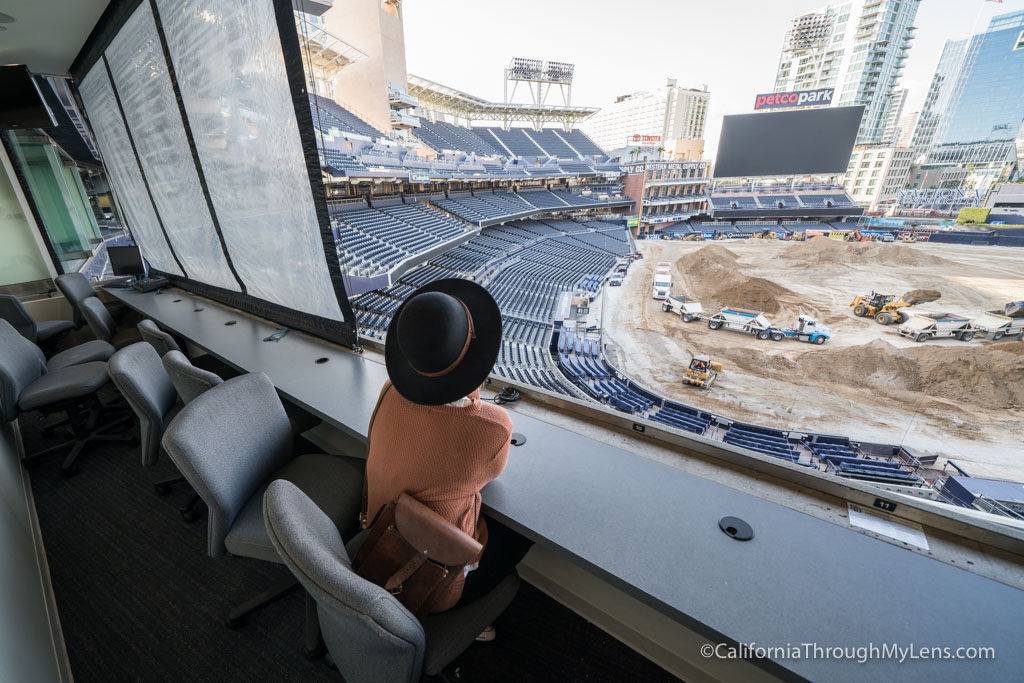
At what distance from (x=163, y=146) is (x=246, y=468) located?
2422 mm

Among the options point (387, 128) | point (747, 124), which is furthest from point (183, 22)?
point (747, 124)

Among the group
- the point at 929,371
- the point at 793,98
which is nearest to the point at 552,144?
the point at 793,98

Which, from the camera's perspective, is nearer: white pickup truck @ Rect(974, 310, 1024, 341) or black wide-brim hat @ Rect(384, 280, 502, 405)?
black wide-brim hat @ Rect(384, 280, 502, 405)

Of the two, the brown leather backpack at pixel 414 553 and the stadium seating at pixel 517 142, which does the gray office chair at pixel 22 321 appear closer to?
the brown leather backpack at pixel 414 553

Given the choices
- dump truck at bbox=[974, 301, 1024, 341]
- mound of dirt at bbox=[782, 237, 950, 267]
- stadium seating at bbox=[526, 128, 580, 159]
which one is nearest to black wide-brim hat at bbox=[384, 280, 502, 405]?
dump truck at bbox=[974, 301, 1024, 341]

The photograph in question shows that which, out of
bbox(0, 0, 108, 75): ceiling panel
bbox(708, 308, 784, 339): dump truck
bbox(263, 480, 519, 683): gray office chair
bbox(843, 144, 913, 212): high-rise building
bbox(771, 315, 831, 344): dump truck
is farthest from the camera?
bbox(708, 308, 784, 339): dump truck

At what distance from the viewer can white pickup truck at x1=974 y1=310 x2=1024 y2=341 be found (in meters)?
3.15

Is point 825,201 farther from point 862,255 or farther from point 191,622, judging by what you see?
point 191,622

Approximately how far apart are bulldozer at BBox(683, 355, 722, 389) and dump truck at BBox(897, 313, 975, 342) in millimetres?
2486

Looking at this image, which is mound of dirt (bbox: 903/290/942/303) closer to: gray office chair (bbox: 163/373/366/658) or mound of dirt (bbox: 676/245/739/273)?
mound of dirt (bbox: 676/245/739/273)

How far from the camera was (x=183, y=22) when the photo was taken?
5.33 ft

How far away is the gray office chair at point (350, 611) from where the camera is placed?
515mm

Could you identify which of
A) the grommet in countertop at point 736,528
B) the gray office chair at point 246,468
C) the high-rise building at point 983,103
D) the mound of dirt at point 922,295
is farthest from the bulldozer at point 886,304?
the gray office chair at point 246,468

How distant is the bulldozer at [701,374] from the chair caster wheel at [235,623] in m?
5.46
